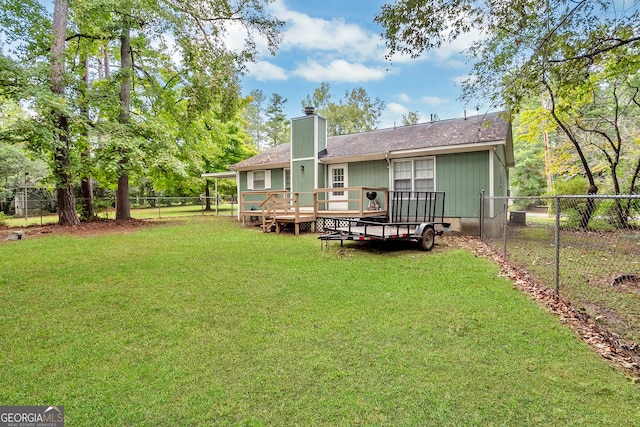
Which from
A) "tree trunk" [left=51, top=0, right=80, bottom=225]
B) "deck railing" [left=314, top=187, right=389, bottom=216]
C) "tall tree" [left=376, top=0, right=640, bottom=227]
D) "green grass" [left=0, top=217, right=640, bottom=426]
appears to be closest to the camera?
"green grass" [left=0, top=217, right=640, bottom=426]

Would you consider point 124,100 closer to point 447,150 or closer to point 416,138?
point 416,138

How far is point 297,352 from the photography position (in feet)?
9.16

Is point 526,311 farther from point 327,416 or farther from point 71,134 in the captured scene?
point 71,134

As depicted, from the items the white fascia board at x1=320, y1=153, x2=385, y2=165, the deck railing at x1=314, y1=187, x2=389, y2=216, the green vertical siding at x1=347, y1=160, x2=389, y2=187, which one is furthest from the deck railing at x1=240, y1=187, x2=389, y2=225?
the white fascia board at x1=320, y1=153, x2=385, y2=165

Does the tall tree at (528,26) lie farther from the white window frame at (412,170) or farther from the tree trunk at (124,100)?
the tree trunk at (124,100)

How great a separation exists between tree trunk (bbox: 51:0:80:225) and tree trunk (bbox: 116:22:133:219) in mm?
1697

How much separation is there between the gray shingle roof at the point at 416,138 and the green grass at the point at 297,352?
5.90 m

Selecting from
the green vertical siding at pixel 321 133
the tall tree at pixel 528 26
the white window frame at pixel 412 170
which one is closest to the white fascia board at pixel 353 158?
the white window frame at pixel 412 170

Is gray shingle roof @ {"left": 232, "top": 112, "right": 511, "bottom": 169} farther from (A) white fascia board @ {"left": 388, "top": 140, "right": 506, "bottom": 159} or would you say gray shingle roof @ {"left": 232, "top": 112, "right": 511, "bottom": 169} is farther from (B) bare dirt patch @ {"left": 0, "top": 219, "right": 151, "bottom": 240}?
(B) bare dirt patch @ {"left": 0, "top": 219, "right": 151, "bottom": 240}

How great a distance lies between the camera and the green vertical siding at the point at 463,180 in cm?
984

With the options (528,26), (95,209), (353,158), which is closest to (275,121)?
(95,209)

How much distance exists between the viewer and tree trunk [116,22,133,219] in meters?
12.2

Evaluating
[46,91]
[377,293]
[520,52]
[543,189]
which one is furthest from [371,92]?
[377,293]

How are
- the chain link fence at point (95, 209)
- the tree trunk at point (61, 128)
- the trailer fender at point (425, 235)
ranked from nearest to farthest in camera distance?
the trailer fender at point (425, 235), the tree trunk at point (61, 128), the chain link fence at point (95, 209)
